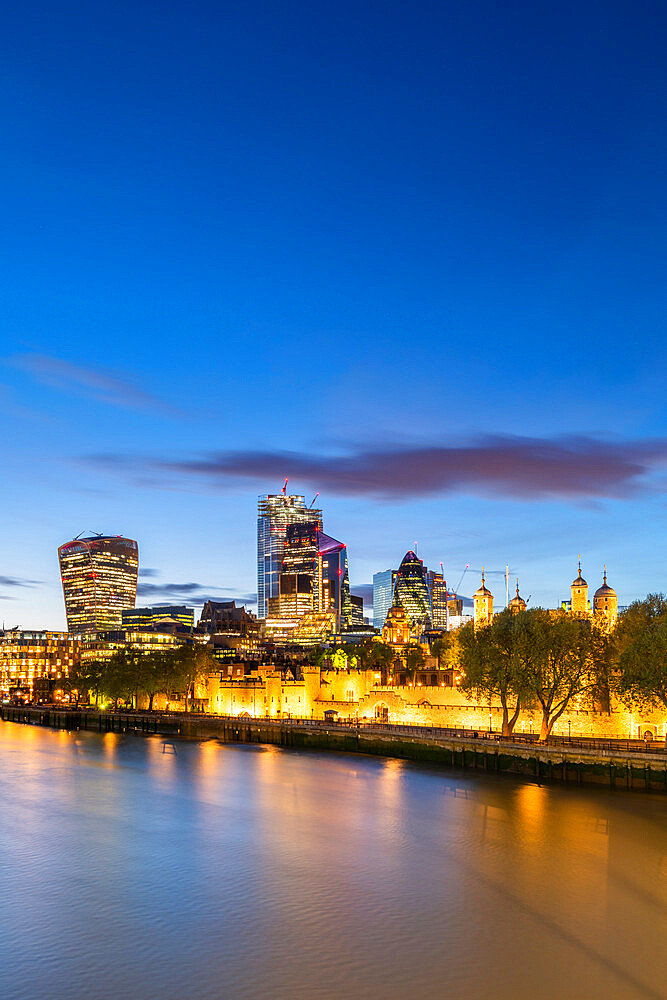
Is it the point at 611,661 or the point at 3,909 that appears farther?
the point at 611,661

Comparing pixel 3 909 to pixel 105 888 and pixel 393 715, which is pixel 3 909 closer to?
pixel 105 888

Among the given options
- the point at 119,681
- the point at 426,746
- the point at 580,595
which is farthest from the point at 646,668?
the point at 119,681

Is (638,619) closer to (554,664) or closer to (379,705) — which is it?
(554,664)

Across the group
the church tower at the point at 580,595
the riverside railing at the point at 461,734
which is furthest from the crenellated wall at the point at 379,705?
the church tower at the point at 580,595

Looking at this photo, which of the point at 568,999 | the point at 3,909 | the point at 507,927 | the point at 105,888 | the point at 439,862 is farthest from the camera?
the point at 439,862

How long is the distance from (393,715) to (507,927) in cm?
7815

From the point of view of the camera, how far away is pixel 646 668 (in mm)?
68625

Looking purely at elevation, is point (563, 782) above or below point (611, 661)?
below

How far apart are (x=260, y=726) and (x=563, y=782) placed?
49201 mm

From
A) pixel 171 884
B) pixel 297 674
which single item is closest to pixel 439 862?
pixel 171 884

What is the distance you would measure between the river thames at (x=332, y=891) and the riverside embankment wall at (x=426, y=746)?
11.5 ft

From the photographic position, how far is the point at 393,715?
368 feet

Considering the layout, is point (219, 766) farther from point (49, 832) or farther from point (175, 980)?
point (175, 980)

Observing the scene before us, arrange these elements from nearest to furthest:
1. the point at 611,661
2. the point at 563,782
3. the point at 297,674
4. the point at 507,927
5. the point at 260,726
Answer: the point at 507,927 < the point at 563,782 < the point at 611,661 < the point at 260,726 < the point at 297,674
